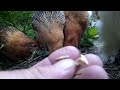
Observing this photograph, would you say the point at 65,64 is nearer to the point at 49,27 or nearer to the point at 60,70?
the point at 60,70

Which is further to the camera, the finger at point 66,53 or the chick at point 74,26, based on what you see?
the chick at point 74,26

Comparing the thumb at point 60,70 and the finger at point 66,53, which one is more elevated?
the finger at point 66,53

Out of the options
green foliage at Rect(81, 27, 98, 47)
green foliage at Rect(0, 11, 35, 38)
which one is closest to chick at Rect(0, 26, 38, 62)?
green foliage at Rect(0, 11, 35, 38)

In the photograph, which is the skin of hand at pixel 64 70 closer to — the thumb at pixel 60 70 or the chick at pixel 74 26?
the thumb at pixel 60 70

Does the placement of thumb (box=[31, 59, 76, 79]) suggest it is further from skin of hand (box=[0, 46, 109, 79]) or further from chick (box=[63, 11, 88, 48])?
chick (box=[63, 11, 88, 48])

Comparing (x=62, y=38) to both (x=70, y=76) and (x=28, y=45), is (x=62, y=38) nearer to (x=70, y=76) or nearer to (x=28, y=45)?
(x=28, y=45)

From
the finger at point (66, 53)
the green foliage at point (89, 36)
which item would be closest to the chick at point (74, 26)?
the green foliage at point (89, 36)

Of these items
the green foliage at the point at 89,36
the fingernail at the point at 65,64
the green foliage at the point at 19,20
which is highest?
the green foliage at the point at 19,20

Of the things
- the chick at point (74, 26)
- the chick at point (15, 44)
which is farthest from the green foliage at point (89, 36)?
the chick at point (15, 44)
